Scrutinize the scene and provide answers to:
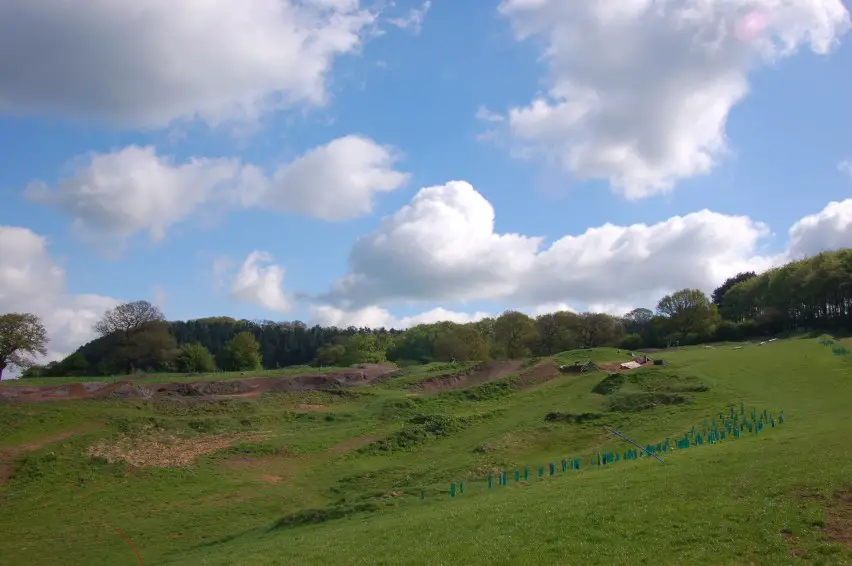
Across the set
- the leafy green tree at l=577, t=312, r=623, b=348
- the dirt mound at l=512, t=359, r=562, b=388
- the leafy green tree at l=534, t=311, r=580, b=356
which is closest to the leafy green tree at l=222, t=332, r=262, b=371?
the leafy green tree at l=534, t=311, r=580, b=356

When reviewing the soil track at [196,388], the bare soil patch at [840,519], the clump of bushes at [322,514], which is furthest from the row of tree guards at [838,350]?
the clump of bushes at [322,514]

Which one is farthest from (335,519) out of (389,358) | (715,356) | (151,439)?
(389,358)

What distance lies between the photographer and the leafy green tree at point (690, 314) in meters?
104

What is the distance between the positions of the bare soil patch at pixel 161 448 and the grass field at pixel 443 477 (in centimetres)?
22

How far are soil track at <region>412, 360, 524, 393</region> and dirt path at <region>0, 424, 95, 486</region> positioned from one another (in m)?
32.0

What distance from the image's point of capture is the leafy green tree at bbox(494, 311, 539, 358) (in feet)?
353

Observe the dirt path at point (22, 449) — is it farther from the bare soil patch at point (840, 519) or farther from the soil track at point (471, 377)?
the bare soil patch at point (840, 519)

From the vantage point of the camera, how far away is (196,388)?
63.8 m

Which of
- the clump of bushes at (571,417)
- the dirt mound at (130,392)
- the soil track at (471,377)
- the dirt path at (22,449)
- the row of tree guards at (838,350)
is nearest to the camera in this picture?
the dirt path at (22,449)

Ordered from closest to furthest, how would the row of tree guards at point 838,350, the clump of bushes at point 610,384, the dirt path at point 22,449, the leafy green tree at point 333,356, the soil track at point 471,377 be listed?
the dirt path at point 22,449 → the clump of bushes at point 610,384 → the row of tree guards at point 838,350 → the soil track at point 471,377 → the leafy green tree at point 333,356

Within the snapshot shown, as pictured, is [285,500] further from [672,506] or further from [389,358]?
[389,358]

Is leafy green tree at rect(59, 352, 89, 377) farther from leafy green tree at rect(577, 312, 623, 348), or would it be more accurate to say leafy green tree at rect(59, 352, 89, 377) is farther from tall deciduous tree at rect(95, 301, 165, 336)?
leafy green tree at rect(577, 312, 623, 348)

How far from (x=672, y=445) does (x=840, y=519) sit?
18.1 metres

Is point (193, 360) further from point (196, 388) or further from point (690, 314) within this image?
point (690, 314)
